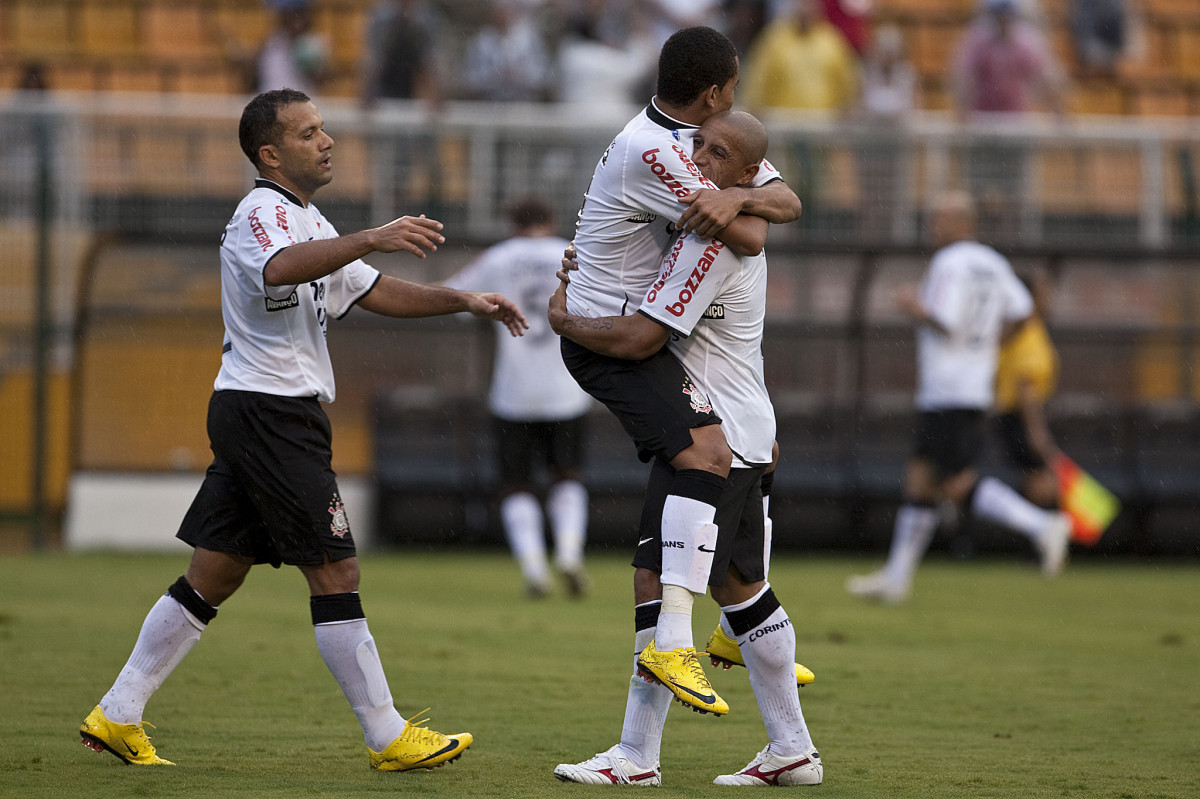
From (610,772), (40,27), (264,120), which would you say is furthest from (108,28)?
(610,772)

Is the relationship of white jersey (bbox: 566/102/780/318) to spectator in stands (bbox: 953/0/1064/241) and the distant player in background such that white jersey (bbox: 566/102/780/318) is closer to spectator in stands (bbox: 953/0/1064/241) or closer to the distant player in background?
the distant player in background

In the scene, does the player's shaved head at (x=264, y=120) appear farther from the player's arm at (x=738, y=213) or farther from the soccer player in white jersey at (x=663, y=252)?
the player's arm at (x=738, y=213)

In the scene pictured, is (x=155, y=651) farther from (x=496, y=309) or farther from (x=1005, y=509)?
(x=1005, y=509)

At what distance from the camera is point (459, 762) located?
524 centimetres

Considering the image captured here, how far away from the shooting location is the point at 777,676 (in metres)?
4.94

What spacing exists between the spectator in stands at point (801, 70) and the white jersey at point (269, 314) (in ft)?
34.6

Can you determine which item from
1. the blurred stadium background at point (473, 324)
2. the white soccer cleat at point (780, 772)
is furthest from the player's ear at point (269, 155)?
the blurred stadium background at point (473, 324)

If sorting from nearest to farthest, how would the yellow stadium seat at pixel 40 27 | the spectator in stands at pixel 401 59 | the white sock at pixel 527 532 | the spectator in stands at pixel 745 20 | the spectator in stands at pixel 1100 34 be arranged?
the white sock at pixel 527 532
the spectator in stands at pixel 401 59
the spectator in stands at pixel 745 20
the yellow stadium seat at pixel 40 27
the spectator in stands at pixel 1100 34

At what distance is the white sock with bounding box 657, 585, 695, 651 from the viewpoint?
15.2ft

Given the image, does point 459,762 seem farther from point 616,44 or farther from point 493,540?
point 616,44

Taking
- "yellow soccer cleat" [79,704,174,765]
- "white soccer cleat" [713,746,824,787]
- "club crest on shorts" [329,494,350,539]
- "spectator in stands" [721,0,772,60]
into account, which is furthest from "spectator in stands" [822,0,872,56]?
"yellow soccer cleat" [79,704,174,765]

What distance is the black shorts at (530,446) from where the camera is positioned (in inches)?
430

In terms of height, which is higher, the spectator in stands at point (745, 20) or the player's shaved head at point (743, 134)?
the spectator in stands at point (745, 20)

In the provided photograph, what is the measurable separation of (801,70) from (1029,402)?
14.5ft
